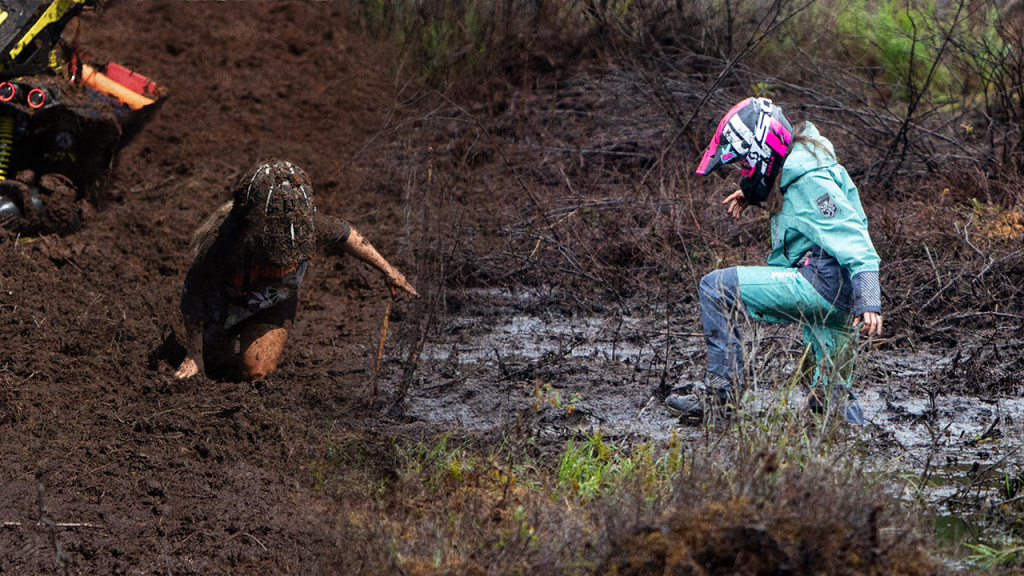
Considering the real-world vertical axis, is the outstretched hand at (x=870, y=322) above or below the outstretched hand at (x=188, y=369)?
above

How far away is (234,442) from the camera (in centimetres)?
461

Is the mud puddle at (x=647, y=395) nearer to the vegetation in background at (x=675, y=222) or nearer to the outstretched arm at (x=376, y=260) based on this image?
the vegetation in background at (x=675, y=222)

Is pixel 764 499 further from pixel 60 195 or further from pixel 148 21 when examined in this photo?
pixel 148 21

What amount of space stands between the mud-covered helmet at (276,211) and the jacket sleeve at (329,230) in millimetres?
145

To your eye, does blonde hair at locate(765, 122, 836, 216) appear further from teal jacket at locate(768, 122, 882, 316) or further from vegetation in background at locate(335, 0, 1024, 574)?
vegetation in background at locate(335, 0, 1024, 574)

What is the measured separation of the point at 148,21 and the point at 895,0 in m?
10.1

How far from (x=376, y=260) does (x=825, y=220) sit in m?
2.25

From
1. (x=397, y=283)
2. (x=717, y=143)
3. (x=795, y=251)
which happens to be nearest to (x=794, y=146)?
(x=717, y=143)

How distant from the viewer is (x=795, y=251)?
15.5 feet

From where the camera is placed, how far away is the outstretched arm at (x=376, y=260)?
5164 millimetres

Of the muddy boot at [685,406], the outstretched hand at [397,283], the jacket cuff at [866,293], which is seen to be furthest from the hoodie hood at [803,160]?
the outstretched hand at [397,283]

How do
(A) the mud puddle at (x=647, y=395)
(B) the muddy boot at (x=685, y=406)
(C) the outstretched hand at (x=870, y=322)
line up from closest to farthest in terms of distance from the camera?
1. (C) the outstretched hand at (x=870, y=322)
2. (A) the mud puddle at (x=647, y=395)
3. (B) the muddy boot at (x=685, y=406)

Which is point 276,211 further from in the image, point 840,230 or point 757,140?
point 840,230

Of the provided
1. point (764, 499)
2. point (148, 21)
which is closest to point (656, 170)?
point (764, 499)
